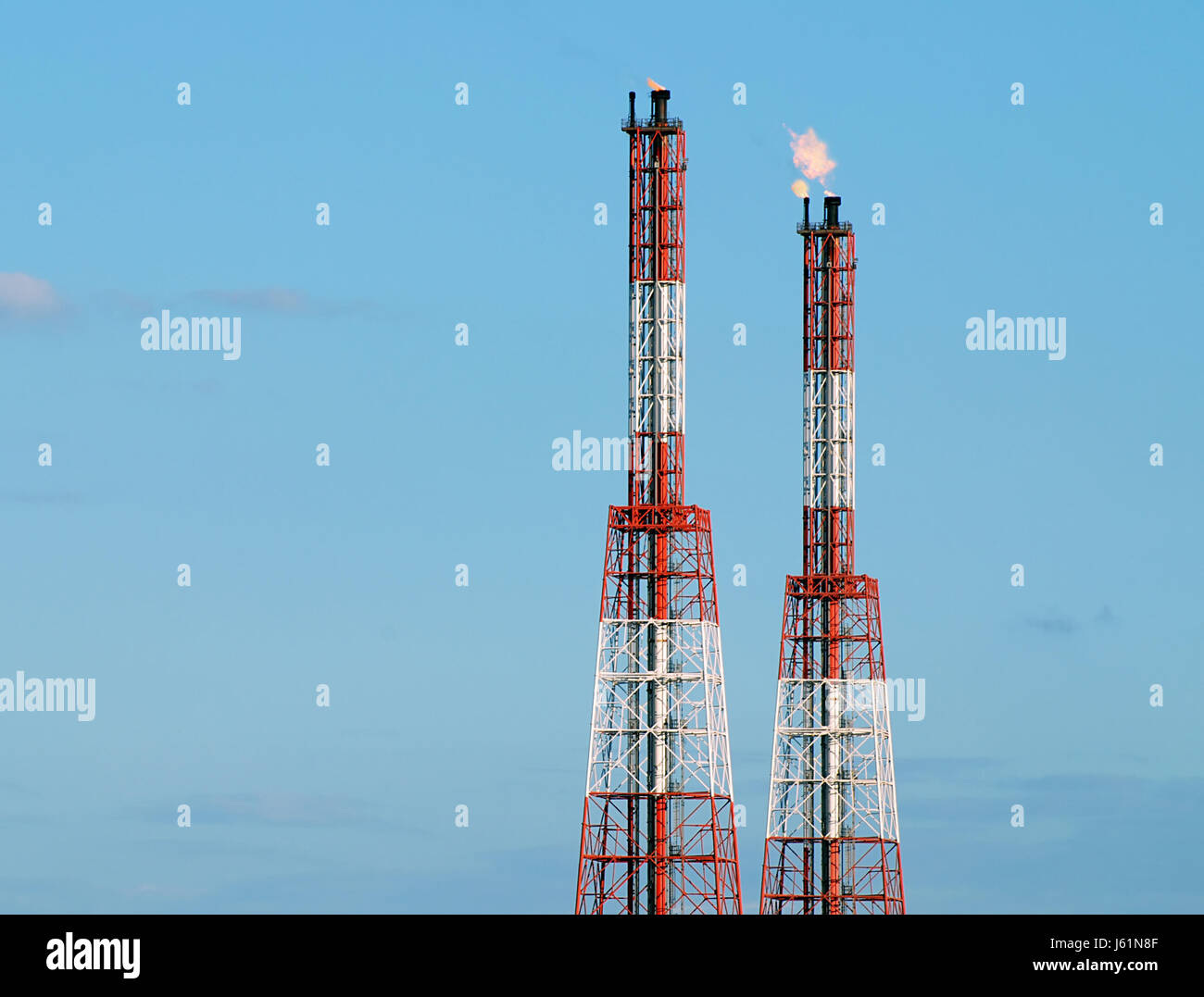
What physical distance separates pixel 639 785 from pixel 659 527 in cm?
1191

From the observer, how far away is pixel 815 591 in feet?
530

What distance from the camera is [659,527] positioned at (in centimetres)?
14338
